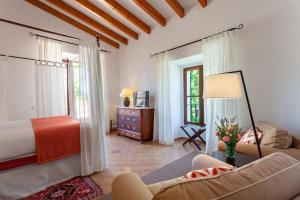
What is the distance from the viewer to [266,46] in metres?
2.72

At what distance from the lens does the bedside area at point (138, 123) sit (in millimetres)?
4478

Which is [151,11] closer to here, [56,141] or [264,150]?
[56,141]

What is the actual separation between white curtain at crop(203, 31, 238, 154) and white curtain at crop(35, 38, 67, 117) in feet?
10.5

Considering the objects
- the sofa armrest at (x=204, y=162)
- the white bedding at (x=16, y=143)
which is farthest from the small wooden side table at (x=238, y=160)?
the white bedding at (x=16, y=143)

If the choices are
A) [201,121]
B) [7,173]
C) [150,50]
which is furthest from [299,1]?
[7,173]

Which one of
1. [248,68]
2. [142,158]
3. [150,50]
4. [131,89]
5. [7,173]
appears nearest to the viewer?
[7,173]

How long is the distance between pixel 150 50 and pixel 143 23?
0.74m

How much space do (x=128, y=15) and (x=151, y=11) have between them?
62 cm

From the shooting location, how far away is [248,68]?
9.66 ft

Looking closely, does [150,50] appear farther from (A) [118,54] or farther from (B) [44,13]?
(B) [44,13]

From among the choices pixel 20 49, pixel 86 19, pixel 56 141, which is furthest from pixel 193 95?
pixel 20 49

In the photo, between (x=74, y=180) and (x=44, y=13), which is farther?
(x=44, y=13)

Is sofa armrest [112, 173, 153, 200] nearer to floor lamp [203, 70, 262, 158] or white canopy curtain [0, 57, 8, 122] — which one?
floor lamp [203, 70, 262, 158]

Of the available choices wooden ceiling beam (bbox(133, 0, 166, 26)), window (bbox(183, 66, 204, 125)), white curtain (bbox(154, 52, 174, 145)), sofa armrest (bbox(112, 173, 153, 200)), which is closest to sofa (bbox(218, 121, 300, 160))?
sofa armrest (bbox(112, 173, 153, 200))
